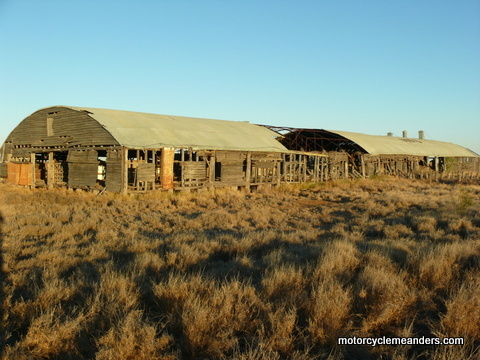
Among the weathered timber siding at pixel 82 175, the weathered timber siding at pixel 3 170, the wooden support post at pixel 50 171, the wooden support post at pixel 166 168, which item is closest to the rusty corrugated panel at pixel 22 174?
the wooden support post at pixel 50 171

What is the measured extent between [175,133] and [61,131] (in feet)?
23.7

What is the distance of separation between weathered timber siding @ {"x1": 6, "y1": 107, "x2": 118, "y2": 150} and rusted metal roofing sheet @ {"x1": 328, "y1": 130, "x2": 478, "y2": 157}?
2057cm

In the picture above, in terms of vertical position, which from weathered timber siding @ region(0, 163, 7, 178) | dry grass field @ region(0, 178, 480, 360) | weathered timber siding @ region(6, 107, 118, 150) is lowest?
dry grass field @ region(0, 178, 480, 360)

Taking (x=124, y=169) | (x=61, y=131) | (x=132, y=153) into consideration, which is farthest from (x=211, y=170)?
(x=61, y=131)

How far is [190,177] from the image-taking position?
21.8 metres

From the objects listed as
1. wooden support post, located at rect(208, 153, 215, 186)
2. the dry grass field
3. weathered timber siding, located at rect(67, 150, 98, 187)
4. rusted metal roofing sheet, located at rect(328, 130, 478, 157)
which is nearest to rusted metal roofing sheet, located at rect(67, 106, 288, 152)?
wooden support post, located at rect(208, 153, 215, 186)

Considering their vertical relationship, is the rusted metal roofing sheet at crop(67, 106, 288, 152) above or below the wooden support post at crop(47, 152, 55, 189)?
above

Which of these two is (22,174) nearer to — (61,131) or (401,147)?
(61,131)

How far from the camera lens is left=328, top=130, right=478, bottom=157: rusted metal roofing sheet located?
110 ft

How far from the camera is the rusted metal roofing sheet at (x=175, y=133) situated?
20.0m

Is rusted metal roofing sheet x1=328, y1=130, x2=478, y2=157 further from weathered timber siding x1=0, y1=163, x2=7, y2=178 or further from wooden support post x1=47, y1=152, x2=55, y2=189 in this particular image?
weathered timber siding x1=0, y1=163, x2=7, y2=178

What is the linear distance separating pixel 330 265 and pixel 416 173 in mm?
37800

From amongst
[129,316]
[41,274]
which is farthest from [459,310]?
[41,274]

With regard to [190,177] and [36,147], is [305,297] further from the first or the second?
[36,147]
